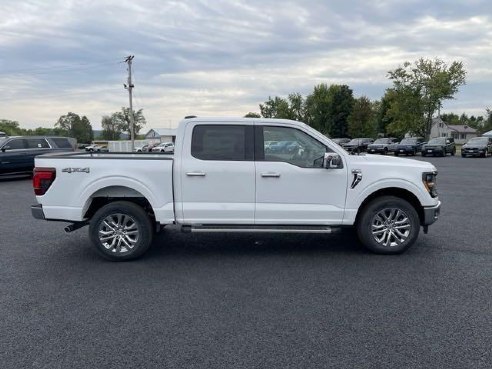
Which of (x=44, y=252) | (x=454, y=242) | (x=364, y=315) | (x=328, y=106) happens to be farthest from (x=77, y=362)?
(x=328, y=106)

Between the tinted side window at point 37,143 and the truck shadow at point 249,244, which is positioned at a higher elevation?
the tinted side window at point 37,143

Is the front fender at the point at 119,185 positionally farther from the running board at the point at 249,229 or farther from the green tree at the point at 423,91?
the green tree at the point at 423,91

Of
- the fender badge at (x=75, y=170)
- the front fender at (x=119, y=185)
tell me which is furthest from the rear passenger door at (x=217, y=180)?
the fender badge at (x=75, y=170)

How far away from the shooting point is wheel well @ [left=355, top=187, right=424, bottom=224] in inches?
242

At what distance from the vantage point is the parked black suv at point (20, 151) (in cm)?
1684

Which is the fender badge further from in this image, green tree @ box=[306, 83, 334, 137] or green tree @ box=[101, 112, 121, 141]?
green tree @ box=[101, 112, 121, 141]

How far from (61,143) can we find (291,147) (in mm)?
15312

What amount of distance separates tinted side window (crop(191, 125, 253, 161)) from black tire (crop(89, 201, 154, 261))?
1.16 m

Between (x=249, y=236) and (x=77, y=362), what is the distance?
4.19m

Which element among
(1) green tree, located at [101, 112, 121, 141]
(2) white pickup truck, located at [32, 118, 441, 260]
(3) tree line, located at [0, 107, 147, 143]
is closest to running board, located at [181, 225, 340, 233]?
(2) white pickup truck, located at [32, 118, 441, 260]

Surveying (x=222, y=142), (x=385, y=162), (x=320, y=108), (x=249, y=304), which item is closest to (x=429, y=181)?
(x=385, y=162)

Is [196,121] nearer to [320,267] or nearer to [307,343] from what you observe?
[320,267]

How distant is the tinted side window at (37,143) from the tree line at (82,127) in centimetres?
9394

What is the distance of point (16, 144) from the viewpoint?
17219 mm
